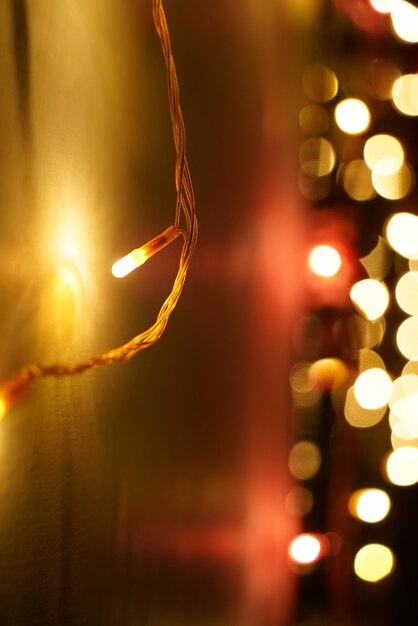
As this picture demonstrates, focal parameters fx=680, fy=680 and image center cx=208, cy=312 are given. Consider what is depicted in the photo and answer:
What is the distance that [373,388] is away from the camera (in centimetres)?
175

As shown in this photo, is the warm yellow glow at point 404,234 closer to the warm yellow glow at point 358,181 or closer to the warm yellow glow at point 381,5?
the warm yellow glow at point 358,181

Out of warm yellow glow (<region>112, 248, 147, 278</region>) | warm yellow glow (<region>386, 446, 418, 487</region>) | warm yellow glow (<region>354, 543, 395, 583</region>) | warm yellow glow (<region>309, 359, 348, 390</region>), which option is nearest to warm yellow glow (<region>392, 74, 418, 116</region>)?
warm yellow glow (<region>309, 359, 348, 390</region>)

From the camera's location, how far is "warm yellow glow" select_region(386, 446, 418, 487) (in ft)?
5.53

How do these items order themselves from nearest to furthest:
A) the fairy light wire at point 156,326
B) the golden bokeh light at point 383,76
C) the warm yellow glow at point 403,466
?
the fairy light wire at point 156,326, the warm yellow glow at point 403,466, the golden bokeh light at point 383,76

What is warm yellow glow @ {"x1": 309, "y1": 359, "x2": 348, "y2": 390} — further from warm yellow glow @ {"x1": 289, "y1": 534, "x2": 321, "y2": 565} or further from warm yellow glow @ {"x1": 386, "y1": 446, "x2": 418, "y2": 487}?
warm yellow glow @ {"x1": 289, "y1": 534, "x2": 321, "y2": 565}

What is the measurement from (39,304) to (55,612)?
281 mm

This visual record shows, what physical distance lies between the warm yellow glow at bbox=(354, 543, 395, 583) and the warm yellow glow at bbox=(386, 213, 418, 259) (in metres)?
0.74

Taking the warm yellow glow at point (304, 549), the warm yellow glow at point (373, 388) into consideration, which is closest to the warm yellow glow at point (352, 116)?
the warm yellow glow at point (373, 388)

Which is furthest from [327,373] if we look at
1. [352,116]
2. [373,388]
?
[352,116]

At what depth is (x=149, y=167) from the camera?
2.70ft

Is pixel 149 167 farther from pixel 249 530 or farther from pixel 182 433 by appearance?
pixel 249 530

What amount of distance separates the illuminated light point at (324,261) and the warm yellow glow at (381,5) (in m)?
0.63

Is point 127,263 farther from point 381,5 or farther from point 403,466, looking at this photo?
point 381,5

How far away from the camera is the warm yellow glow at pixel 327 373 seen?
1773 millimetres
